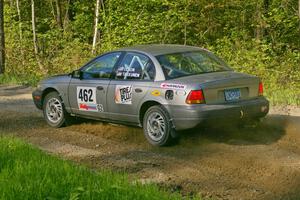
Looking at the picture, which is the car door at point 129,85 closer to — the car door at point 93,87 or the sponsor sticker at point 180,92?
the car door at point 93,87

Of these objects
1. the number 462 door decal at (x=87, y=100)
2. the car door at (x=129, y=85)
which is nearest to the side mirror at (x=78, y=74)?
the number 462 door decal at (x=87, y=100)

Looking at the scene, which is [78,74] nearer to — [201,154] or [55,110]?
[55,110]

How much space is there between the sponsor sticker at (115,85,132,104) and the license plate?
157cm

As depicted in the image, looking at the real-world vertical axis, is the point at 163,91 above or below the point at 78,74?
below

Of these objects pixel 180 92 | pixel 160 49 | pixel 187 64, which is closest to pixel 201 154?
pixel 180 92

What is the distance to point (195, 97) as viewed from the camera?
7.70 m

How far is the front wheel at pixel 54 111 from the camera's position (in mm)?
10062

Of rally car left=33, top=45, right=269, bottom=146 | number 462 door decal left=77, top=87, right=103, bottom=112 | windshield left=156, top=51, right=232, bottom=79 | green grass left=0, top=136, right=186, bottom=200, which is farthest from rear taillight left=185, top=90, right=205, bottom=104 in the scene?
green grass left=0, top=136, right=186, bottom=200

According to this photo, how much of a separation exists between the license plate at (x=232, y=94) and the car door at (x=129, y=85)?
118 cm

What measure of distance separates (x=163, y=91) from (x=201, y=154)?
1.11 meters

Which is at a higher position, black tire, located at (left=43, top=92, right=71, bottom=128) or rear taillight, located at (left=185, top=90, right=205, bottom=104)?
rear taillight, located at (left=185, top=90, right=205, bottom=104)

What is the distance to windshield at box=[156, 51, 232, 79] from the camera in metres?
8.21

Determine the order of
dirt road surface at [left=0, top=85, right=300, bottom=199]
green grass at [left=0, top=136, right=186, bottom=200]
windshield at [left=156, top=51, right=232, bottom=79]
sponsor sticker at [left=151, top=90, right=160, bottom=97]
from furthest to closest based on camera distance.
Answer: windshield at [left=156, top=51, right=232, bottom=79]
sponsor sticker at [left=151, top=90, right=160, bottom=97]
dirt road surface at [left=0, top=85, right=300, bottom=199]
green grass at [left=0, top=136, right=186, bottom=200]

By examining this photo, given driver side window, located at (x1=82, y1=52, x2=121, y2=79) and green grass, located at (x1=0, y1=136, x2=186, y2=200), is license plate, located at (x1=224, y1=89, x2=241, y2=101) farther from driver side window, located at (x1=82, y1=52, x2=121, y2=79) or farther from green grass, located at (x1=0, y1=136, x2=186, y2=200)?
A: green grass, located at (x1=0, y1=136, x2=186, y2=200)
